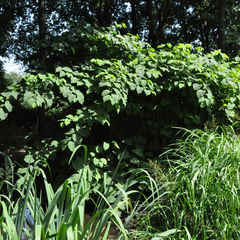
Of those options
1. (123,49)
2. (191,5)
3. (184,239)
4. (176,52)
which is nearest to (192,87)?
(176,52)

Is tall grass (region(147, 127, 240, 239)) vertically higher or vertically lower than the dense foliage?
lower

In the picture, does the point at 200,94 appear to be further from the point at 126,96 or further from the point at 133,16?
the point at 133,16

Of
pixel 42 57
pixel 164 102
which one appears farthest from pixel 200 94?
pixel 42 57

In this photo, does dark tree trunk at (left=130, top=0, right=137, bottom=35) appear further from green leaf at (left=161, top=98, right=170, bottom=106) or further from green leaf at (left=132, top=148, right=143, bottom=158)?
green leaf at (left=132, top=148, right=143, bottom=158)

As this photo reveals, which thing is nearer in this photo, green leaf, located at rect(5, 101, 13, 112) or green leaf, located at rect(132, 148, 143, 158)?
green leaf, located at rect(5, 101, 13, 112)

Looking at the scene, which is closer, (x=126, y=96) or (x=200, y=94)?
(x=126, y=96)

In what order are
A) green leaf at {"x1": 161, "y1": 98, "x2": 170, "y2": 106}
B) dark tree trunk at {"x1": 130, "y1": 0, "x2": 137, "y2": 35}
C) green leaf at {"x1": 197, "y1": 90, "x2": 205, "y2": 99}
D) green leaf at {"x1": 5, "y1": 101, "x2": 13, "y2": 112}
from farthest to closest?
1. dark tree trunk at {"x1": 130, "y1": 0, "x2": 137, "y2": 35}
2. green leaf at {"x1": 161, "y1": 98, "x2": 170, "y2": 106}
3. green leaf at {"x1": 197, "y1": 90, "x2": 205, "y2": 99}
4. green leaf at {"x1": 5, "y1": 101, "x2": 13, "y2": 112}

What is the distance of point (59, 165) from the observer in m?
3.24

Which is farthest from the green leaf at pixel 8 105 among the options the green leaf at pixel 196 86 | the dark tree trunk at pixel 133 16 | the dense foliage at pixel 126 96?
the dark tree trunk at pixel 133 16

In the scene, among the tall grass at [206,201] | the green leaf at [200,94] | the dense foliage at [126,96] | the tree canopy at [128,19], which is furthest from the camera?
the tree canopy at [128,19]

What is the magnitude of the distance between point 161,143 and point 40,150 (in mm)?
1486

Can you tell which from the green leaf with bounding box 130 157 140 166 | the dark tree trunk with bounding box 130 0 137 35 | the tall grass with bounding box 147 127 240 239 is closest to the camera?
the tall grass with bounding box 147 127 240 239

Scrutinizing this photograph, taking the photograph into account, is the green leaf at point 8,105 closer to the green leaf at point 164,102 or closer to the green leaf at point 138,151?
the green leaf at point 138,151

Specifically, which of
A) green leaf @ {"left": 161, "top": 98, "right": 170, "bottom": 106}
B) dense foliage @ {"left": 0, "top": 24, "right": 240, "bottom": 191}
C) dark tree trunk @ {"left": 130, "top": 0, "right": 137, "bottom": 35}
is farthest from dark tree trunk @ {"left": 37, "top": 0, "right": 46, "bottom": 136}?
dark tree trunk @ {"left": 130, "top": 0, "right": 137, "bottom": 35}
